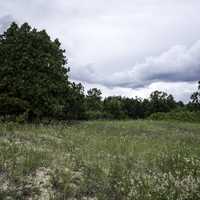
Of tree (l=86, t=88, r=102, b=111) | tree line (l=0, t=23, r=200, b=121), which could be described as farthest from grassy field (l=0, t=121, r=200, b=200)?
tree (l=86, t=88, r=102, b=111)

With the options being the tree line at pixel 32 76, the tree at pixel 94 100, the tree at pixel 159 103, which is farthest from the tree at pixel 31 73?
the tree at pixel 159 103

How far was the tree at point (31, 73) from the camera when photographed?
1213 inches

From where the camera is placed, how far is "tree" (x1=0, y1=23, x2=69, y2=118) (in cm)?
3081

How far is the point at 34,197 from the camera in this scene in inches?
379

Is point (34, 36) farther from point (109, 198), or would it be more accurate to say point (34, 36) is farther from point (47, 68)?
point (109, 198)

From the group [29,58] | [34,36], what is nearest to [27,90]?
[29,58]

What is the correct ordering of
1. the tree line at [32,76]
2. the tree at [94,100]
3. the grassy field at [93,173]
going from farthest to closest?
1. the tree at [94,100]
2. the tree line at [32,76]
3. the grassy field at [93,173]

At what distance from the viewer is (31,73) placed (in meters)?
31.3

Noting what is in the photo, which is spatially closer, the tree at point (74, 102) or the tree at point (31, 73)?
the tree at point (31, 73)

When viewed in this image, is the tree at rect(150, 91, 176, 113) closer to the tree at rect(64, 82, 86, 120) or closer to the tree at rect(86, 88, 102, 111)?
the tree at rect(86, 88, 102, 111)

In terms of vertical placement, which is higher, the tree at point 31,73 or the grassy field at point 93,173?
the tree at point 31,73

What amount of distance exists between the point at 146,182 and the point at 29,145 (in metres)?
6.11

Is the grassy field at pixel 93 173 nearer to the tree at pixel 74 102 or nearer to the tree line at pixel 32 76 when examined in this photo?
the tree line at pixel 32 76

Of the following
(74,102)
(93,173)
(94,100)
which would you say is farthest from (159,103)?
(93,173)
